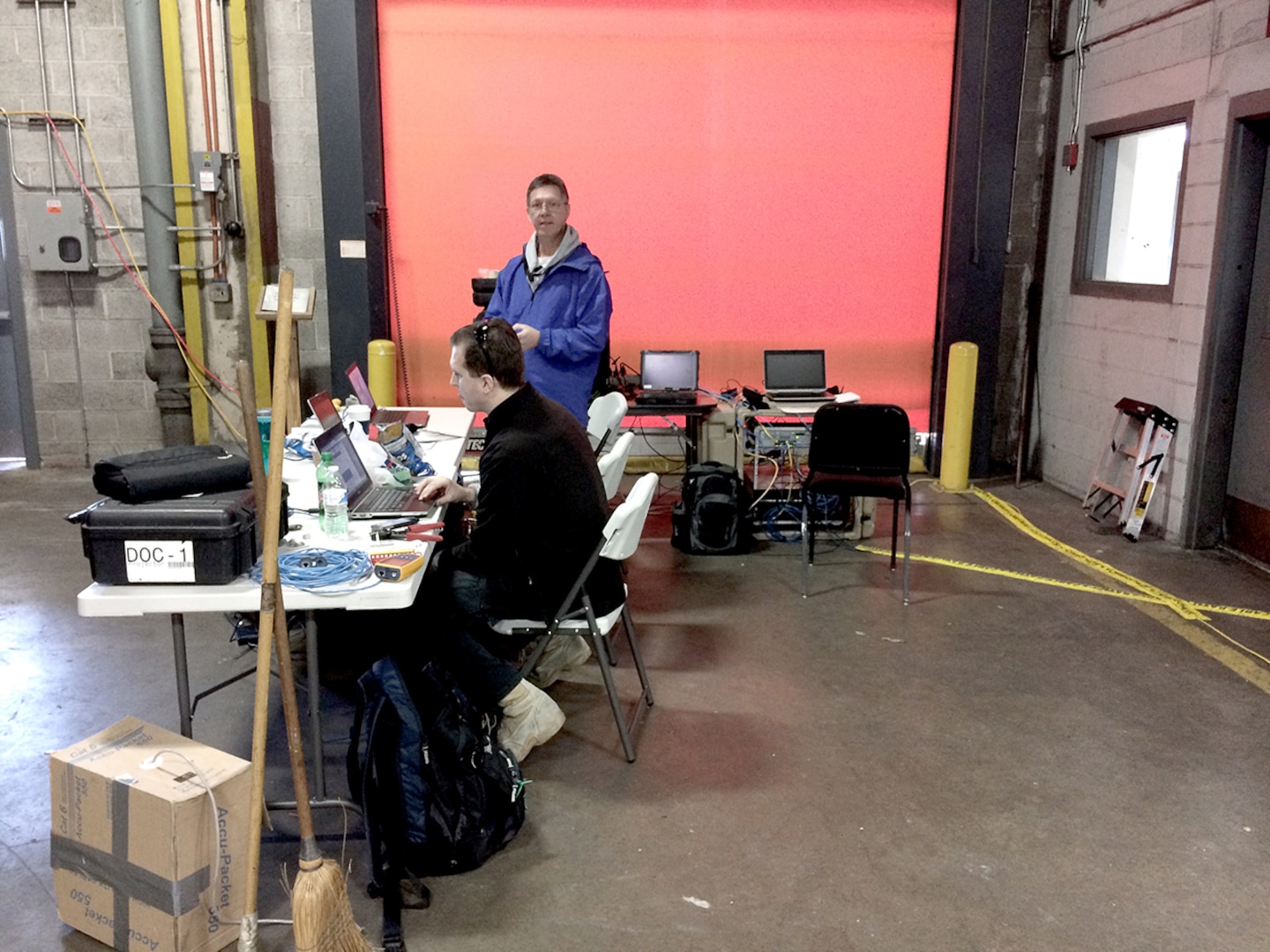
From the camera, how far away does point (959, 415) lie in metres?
6.17

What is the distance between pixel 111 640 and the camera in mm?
3826

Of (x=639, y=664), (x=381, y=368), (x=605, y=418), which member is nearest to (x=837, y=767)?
(x=639, y=664)

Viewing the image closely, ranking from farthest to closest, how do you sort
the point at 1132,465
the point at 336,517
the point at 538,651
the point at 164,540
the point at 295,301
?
the point at 1132,465 < the point at 295,301 < the point at 538,651 < the point at 336,517 < the point at 164,540

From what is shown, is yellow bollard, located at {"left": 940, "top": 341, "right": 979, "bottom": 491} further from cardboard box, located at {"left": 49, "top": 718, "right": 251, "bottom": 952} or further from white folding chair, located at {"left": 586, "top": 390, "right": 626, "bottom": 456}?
cardboard box, located at {"left": 49, "top": 718, "right": 251, "bottom": 952}

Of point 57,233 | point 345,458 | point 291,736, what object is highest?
point 57,233

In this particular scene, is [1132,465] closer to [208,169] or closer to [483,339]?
[483,339]

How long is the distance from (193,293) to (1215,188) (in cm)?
542

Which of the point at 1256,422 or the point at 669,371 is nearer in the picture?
the point at 1256,422

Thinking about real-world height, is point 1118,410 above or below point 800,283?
below

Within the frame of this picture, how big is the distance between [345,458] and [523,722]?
91 centimetres

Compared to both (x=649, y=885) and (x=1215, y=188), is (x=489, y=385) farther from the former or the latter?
(x=1215, y=188)

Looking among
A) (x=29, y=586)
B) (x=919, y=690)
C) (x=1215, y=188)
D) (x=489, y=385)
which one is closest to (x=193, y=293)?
(x=29, y=586)

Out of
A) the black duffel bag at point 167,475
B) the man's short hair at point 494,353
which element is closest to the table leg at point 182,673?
the black duffel bag at point 167,475

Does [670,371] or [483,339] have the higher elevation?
[483,339]
